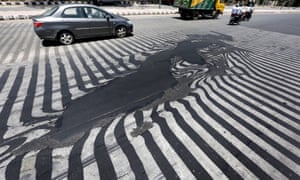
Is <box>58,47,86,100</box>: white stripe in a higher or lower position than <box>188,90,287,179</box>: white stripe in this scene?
higher

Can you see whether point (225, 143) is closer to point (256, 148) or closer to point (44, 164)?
point (256, 148)


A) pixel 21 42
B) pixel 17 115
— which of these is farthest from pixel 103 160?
pixel 21 42

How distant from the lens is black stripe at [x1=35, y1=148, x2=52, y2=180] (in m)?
2.14

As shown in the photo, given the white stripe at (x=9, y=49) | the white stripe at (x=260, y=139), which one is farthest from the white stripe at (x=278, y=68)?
the white stripe at (x=9, y=49)

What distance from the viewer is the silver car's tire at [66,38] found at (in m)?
7.33

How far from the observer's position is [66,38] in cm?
747

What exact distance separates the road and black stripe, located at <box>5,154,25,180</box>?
1 cm

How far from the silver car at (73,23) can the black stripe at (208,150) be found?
6511mm

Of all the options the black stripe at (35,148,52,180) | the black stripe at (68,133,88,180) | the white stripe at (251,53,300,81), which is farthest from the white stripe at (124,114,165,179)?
the white stripe at (251,53,300,81)

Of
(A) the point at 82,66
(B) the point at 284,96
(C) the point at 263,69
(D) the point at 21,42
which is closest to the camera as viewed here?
(B) the point at 284,96

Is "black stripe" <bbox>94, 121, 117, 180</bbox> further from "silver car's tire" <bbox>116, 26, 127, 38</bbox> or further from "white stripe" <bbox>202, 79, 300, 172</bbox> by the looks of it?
"silver car's tire" <bbox>116, 26, 127, 38</bbox>

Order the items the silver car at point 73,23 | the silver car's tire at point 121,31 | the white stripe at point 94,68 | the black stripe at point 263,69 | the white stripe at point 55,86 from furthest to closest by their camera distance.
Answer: the silver car's tire at point 121,31, the silver car at point 73,23, the black stripe at point 263,69, the white stripe at point 94,68, the white stripe at point 55,86

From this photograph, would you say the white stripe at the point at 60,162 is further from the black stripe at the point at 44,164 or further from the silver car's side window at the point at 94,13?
the silver car's side window at the point at 94,13

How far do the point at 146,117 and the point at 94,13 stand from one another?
6.76m
